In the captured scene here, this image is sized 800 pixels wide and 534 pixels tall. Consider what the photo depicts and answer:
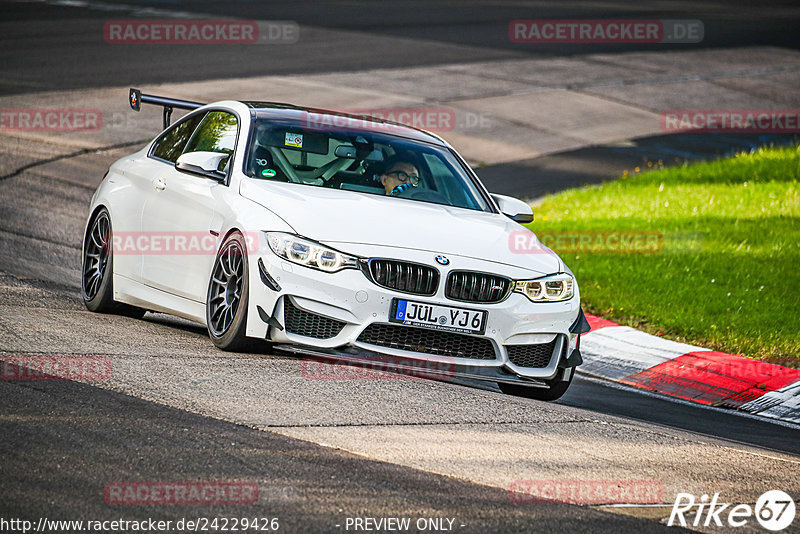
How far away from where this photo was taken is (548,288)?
7496 mm

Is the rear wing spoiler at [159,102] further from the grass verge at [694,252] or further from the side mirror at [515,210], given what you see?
the grass verge at [694,252]

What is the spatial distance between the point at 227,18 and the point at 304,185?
80.2ft

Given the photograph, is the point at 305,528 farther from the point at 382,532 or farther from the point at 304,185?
the point at 304,185

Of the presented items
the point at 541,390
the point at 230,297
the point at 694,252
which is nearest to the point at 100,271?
the point at 230,297

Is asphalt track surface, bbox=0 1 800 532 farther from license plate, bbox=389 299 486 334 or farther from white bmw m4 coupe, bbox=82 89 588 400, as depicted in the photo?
license plate, bbox=389 299 486 334

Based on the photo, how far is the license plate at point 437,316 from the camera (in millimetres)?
7004

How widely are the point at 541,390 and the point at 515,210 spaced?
53.0 inches

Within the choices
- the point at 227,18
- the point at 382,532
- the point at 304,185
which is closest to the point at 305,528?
the point at 382,532

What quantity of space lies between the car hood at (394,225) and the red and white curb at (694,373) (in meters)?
1.95

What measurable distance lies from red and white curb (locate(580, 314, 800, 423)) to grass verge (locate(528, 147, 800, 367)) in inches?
16.1

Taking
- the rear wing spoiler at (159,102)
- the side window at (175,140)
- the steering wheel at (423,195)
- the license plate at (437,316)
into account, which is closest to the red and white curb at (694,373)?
the steering wheel at (423,195)

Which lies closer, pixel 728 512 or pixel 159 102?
pixel 728 512

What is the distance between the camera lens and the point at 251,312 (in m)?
7.11

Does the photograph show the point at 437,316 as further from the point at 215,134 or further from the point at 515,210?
the point at 215,134
